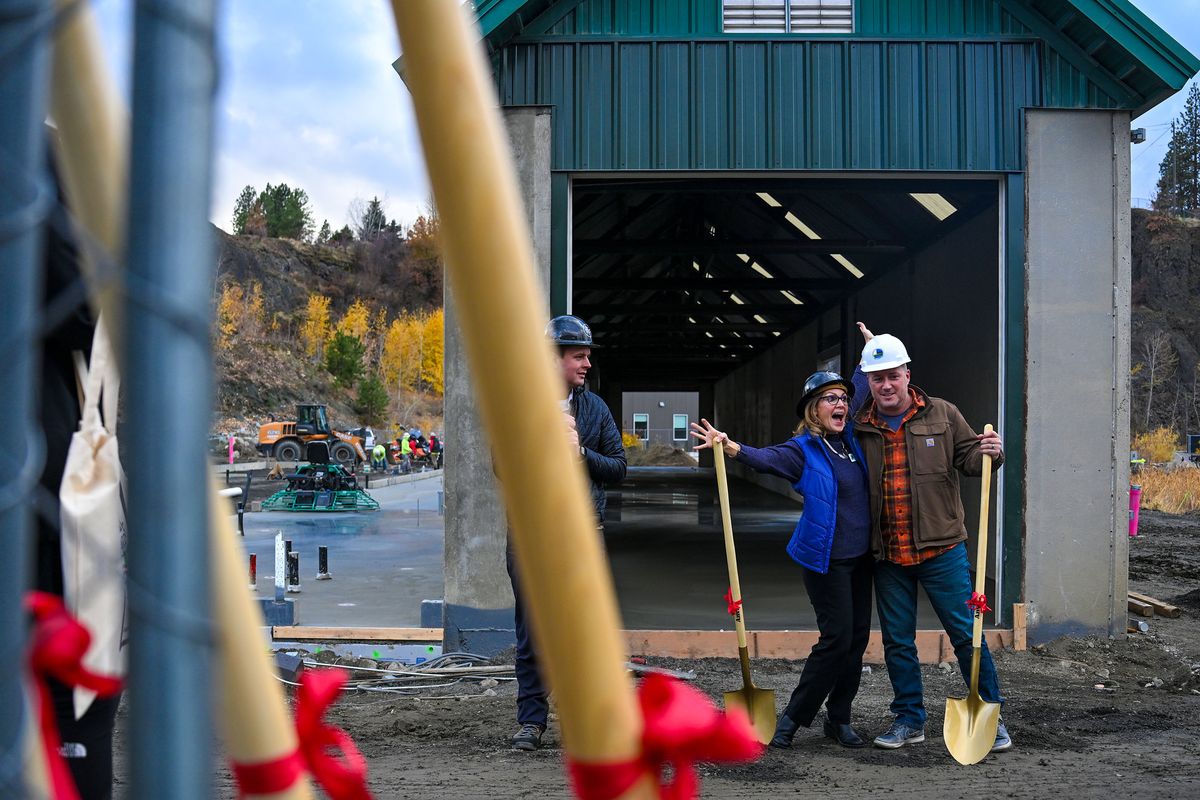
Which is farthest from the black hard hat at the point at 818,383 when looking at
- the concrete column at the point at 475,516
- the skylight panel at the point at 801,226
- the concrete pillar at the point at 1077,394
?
the skylight panel at the point at 801,226

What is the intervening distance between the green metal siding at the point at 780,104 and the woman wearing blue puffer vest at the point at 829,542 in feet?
10.1

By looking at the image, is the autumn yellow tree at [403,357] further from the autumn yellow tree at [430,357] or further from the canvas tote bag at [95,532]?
the canvas tote bag at [95,532]

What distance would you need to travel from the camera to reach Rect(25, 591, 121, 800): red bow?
0.99m

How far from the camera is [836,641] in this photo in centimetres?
536

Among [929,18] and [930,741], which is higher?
[929,18]

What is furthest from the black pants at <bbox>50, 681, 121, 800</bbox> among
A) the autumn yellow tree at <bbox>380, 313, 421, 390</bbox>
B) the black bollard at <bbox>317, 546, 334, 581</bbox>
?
the autumn yellow tree at <bbox>380, 313, 421, 390</bbox>

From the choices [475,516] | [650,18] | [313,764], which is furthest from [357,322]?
[313,764]

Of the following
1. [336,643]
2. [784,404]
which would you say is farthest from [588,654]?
[784,404]

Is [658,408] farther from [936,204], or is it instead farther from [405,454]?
[936,204]

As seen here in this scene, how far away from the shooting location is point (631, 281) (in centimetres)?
1830

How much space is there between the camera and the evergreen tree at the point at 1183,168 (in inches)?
3553

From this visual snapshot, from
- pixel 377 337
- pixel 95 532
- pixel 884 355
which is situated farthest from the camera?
pixel 377 337

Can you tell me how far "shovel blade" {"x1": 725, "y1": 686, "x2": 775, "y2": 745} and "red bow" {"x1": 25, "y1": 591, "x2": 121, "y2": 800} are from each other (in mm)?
4654

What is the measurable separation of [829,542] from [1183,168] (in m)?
102
